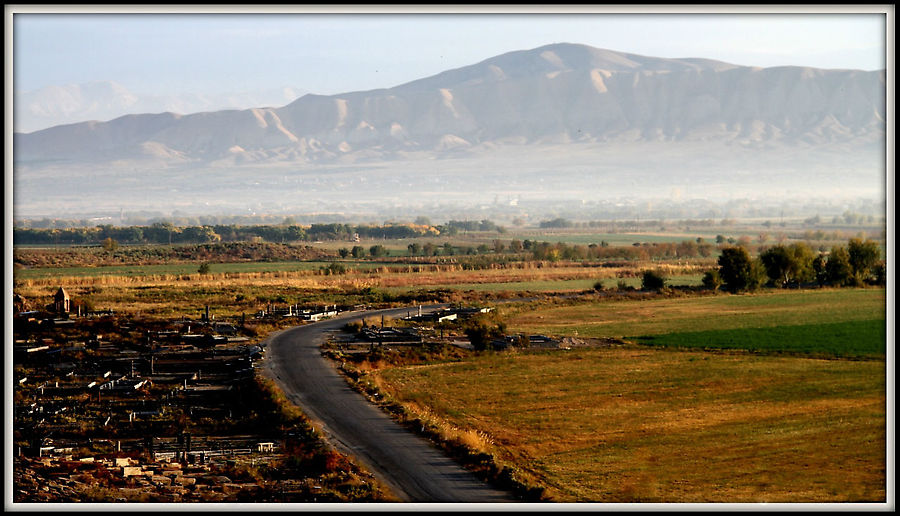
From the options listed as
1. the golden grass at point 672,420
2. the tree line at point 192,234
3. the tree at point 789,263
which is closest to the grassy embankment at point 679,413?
the golden grass at point 672,420

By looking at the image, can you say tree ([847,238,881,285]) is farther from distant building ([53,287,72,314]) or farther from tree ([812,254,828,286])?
distant building ([53,287,72,314])

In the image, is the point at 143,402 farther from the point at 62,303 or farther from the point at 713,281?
the point at 713,281

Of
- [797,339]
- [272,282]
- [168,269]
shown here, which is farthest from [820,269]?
[168,269]

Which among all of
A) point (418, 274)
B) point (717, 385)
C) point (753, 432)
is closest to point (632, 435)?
point (753, 432)

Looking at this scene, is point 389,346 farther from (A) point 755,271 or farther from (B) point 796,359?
(A) point 755,271

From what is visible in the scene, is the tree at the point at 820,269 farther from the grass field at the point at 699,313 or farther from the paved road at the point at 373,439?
the paved road at the point at 373,439
